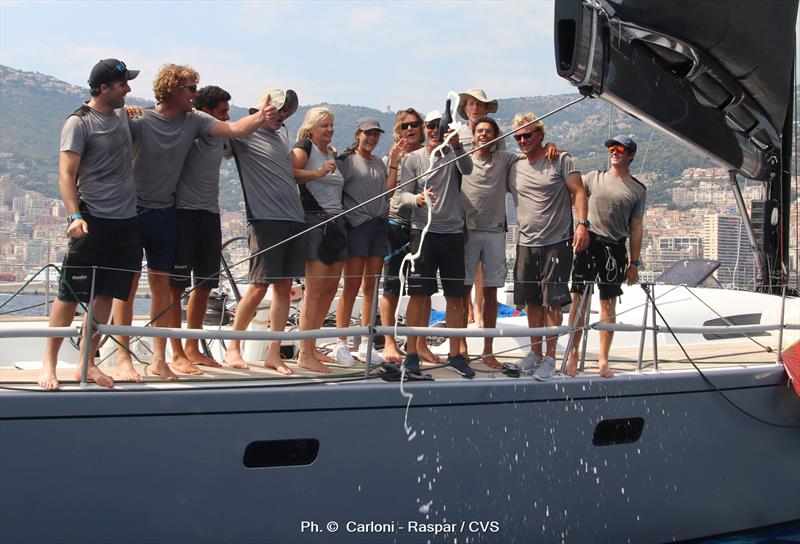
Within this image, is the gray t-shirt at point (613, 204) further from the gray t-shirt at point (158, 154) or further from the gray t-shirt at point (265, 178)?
the gray t-shirt at point (158, 154)

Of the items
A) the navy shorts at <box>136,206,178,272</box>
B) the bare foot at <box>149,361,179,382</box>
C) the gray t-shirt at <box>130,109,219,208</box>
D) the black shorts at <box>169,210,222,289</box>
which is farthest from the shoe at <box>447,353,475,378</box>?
the gray t-shirt at <box>130,109,219,208</box>

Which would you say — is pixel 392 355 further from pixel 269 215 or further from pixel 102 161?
pixel 102 161

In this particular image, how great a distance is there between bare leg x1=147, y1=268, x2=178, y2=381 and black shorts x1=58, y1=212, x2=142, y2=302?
6.3 inches

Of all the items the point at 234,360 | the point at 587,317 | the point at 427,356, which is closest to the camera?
the point at 234,360

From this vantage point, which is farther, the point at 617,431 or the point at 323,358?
the point at 323,358

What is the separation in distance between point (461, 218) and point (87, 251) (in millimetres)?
2482

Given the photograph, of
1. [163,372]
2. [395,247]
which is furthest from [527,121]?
[163,372]

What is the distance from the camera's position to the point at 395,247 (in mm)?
Answer: 6812

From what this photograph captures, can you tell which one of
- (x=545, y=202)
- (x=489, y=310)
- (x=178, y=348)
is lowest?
(x=178, y=348)

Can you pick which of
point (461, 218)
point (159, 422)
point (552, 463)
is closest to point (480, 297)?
point (461, 218)

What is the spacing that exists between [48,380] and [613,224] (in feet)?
12.2

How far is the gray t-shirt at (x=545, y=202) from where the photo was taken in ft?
20.8

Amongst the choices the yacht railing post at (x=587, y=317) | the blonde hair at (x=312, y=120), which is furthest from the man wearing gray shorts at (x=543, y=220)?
the blonde hair at (x=312, y=120)

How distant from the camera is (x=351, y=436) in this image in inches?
203
